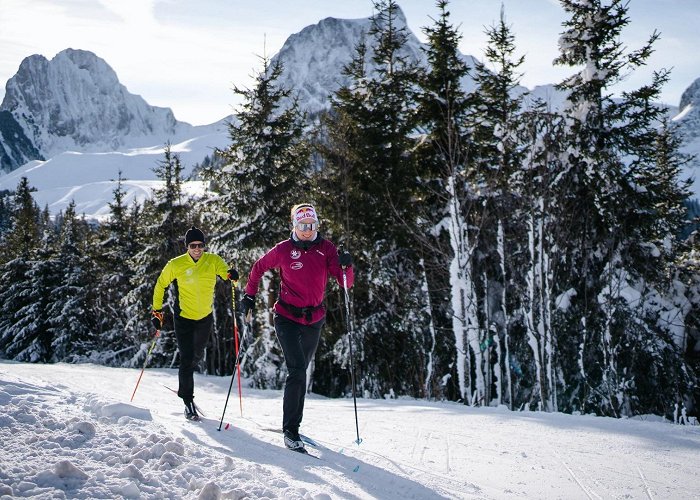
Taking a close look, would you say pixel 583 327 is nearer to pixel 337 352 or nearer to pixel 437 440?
pixel 337 352

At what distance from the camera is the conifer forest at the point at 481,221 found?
511 inches

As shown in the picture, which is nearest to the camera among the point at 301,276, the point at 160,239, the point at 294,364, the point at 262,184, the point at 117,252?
the point at 294,364

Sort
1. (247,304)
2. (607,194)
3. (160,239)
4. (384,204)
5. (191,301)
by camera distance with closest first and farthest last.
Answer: (247,304)
(191,301)
(607,194)
(384,204)
(160,239)

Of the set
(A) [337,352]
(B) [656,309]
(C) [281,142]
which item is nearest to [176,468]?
(A) [337,352]

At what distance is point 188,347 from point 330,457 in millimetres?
2591

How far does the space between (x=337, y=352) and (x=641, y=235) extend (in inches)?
368

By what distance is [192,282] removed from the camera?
6195mm

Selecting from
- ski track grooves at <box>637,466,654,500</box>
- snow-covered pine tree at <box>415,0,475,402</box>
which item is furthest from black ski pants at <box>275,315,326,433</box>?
snow-covered pine tree at <box>415,0,475,402</box>

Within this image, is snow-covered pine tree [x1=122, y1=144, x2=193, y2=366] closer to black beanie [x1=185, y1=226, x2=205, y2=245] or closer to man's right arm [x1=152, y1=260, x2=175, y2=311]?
man's right arm [x1=152, y1=260, x2=175, y2=311]

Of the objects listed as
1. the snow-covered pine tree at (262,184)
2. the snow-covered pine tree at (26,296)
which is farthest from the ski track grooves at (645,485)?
the snow-covered pine tree at (26,296)

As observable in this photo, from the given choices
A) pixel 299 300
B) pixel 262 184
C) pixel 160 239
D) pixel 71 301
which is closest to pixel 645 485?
pixel 299 300

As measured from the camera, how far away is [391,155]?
572 inches

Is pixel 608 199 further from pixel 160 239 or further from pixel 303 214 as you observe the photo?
pixel 160 239

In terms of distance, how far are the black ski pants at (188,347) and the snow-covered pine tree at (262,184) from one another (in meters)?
9.06
